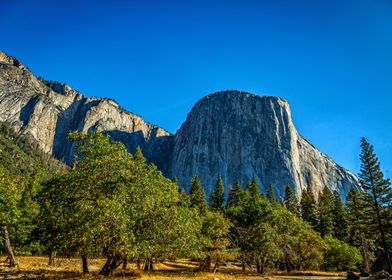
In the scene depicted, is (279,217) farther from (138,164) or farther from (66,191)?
(66,191)

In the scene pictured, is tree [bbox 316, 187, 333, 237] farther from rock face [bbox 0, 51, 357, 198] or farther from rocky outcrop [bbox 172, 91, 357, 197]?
rock face [bbox 0, 51, 357, 198]

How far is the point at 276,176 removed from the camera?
158125mm

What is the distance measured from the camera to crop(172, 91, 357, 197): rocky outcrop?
162 meters

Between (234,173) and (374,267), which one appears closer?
(374,267)

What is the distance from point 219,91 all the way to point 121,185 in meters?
185

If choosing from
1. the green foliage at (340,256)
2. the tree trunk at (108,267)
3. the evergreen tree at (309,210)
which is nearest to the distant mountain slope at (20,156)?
the evergreen tree at (309,210)

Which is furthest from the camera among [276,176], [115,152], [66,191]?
[276,176]

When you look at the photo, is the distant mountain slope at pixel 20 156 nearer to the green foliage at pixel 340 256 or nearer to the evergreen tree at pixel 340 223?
the evergreen tree at pixel 340 223

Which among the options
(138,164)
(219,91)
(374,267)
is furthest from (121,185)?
(219,91)

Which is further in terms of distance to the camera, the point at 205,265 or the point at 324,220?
the point at 324,220

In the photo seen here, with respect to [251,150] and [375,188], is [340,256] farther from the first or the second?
[251,150]

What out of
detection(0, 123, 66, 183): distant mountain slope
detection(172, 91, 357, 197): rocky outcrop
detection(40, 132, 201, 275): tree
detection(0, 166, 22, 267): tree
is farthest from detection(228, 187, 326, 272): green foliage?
detection(0, 123, 66, 183): distant mountain slope

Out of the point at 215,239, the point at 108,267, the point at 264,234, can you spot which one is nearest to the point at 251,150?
the point at 264,234

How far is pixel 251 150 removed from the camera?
171 metres
